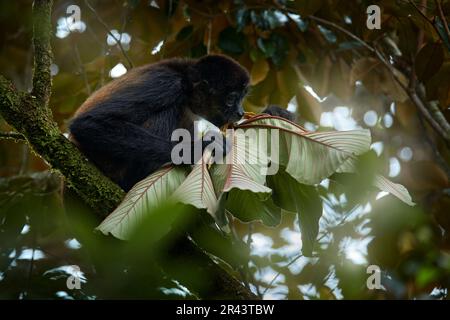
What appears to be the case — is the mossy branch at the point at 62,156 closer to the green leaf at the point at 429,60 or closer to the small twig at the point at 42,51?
the small twig at the point at 42,51

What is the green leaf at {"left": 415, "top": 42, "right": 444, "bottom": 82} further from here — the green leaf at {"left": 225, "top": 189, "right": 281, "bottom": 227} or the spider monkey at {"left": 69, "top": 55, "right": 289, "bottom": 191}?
the green leaf at {"left": 225, "top": 189, "right": 281, "bottom": 227}

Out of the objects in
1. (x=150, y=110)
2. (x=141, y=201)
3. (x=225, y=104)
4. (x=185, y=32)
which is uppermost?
(x=185, y=32)

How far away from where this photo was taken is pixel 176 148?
16.1ft

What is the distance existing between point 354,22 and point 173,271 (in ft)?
10.6

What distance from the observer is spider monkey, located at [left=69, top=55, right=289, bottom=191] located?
5152mm

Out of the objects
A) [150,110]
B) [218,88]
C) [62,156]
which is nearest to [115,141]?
→ [150,110]

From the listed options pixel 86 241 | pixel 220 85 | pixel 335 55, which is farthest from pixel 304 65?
pixel 86 241

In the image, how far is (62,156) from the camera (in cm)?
418

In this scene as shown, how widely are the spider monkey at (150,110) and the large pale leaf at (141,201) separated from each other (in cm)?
95

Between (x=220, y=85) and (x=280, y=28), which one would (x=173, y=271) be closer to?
(x=220, y=85)

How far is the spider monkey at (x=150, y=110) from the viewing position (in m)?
5.15

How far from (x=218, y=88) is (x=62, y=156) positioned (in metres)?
2.65

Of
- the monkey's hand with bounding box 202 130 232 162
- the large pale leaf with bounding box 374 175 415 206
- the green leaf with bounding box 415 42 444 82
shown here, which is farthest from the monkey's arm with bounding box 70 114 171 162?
the green leaf with bounding box 415 42 444 82

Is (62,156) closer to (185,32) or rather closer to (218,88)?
(218,88)
